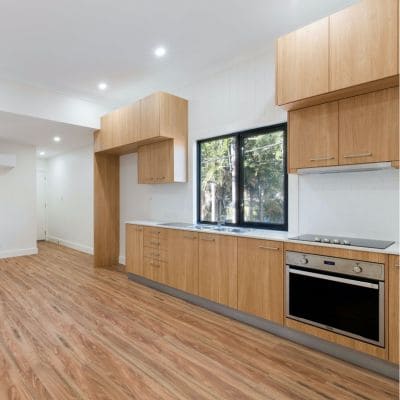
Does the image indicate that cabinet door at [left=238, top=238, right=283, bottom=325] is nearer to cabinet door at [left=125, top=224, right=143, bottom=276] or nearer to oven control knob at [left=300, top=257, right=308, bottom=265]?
oven control knob at [left=300, top=257, right=308, bottom=265]

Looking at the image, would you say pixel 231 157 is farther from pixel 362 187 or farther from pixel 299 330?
pixel 299 330

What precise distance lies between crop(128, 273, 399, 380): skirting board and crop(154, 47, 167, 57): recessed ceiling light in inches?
117

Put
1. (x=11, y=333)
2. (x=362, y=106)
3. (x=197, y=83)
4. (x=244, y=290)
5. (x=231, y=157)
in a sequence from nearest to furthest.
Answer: (x=362, y=106) → (x=11, y=333) → (x=244, y=290) → (x=231, y=157) → (x=197, y=83)

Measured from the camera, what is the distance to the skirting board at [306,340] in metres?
2.08

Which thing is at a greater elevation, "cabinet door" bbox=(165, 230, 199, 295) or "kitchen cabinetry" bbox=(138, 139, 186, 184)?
"kitchen cabinetry" bbox=(138, 139, 186, 184)

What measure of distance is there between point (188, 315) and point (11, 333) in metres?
1.74

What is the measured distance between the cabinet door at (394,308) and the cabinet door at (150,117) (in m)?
3.03

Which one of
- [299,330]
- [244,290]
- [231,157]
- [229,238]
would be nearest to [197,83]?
[231,157]

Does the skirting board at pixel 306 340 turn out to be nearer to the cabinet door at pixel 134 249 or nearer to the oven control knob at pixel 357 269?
the oven control knob at pixel 357 269

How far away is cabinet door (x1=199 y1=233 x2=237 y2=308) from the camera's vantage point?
9.72ft

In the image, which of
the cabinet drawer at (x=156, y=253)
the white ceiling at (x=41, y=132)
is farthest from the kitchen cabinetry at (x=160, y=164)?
the white ceiling at (x=41, y=132)

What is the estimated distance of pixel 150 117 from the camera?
3924 millimetres

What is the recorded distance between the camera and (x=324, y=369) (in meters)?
2.13

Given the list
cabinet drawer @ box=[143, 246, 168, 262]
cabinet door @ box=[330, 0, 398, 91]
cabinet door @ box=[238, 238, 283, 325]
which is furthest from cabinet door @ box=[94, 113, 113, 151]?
cabinet door @ box=[330, 0, 398, 91]
